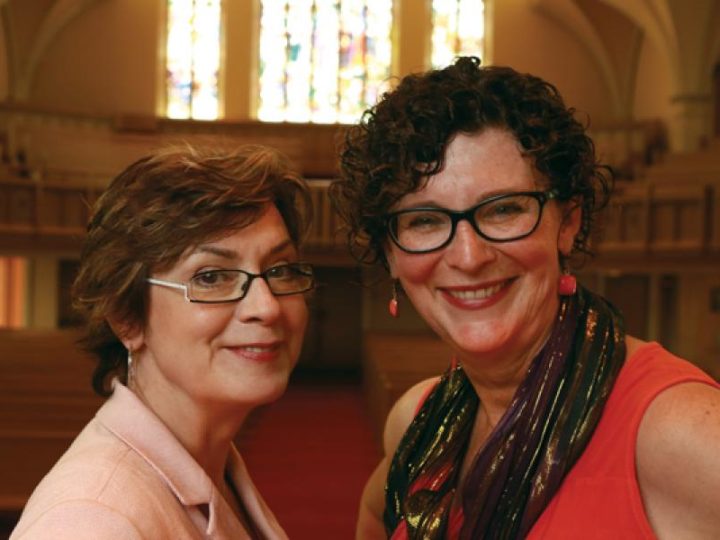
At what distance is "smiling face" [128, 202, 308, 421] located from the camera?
1576mm

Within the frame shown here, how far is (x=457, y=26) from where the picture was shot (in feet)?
58.6

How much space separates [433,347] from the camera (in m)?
11.1

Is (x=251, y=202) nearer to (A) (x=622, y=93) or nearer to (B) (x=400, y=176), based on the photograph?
(B) (x=400, y=176)

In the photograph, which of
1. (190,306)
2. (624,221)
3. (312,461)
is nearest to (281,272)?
(190,306)

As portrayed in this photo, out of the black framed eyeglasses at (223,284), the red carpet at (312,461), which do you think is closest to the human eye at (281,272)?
the black framed eyeglasses at (223,284)

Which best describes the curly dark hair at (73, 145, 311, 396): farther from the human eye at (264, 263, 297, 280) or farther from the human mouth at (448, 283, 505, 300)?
the human mouth at (448, 283, 505, 300)

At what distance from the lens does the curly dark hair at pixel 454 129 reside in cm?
153

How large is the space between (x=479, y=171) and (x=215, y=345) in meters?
0.60

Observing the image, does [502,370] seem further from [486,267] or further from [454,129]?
[454,129]

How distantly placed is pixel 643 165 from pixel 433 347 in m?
6.64

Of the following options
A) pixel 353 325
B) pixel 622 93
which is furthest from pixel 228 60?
pixel 622 93

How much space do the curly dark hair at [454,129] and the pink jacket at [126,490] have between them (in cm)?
60

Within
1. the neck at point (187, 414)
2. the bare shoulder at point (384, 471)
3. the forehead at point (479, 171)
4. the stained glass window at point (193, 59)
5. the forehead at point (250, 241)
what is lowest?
the bare shoulder at point (384, 471)

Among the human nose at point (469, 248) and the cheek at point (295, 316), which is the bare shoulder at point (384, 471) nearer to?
the cheek at point (295, 316)
